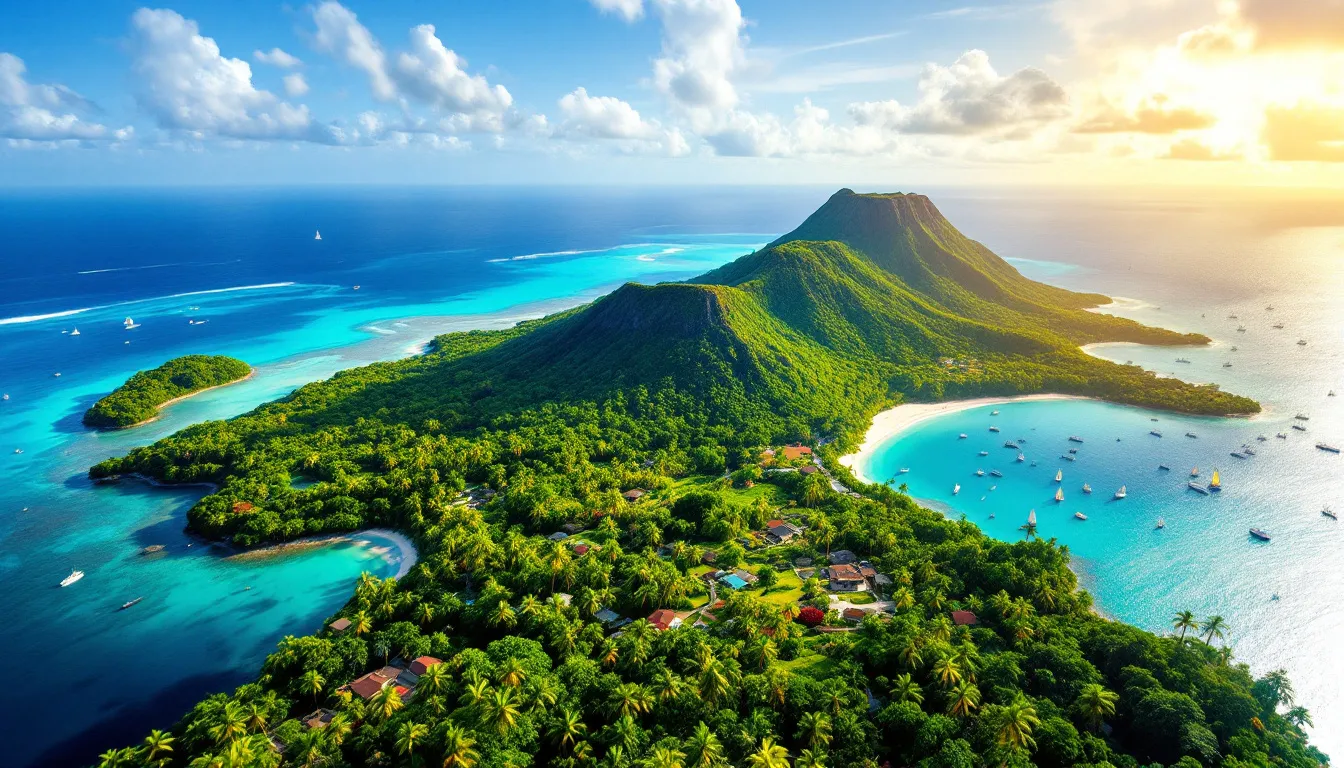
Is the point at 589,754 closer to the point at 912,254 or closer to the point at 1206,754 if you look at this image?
the point at 1206,754

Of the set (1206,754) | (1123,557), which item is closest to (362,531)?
(1206,754)

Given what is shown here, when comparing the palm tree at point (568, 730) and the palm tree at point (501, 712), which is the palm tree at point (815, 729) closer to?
the palm tree at point (568, 730)

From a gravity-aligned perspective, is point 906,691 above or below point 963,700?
below

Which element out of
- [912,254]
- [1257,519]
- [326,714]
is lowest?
[1257,519]

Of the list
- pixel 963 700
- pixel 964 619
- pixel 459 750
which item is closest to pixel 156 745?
pixel 459 750

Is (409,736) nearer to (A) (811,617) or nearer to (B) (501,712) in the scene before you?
(B) (501,712)

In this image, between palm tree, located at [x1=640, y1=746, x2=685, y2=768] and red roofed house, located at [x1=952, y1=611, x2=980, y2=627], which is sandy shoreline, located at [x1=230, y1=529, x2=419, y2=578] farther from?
red roofed house, located at [x1=952, y1=611, x2=980, y2=627]

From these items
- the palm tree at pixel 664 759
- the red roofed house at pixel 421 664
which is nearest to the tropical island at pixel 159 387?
the red roofed house at pixel 421 664
